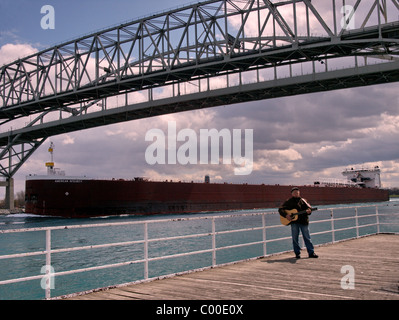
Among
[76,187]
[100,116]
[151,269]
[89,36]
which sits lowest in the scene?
[151,269]

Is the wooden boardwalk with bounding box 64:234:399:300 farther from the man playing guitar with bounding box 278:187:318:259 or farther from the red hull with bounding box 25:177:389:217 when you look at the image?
the red hull with bounding box 25:177:389:217

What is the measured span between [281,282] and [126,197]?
29.3 metres

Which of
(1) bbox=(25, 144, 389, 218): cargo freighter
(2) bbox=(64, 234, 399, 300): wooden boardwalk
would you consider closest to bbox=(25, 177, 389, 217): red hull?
(1) bbox=(25, 144, 389, 218): cargo freighter

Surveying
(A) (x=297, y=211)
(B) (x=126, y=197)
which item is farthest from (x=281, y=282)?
(B) (x=126, y=197)

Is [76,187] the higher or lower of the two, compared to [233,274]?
higher

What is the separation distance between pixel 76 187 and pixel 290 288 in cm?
2984

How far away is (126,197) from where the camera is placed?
1321 inches

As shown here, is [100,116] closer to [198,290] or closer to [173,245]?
[173,245]

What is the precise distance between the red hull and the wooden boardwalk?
88.3ft

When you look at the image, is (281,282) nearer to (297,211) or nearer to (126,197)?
(297,211)

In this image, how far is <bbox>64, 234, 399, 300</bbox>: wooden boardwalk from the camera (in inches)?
177

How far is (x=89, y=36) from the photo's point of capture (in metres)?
39.9
